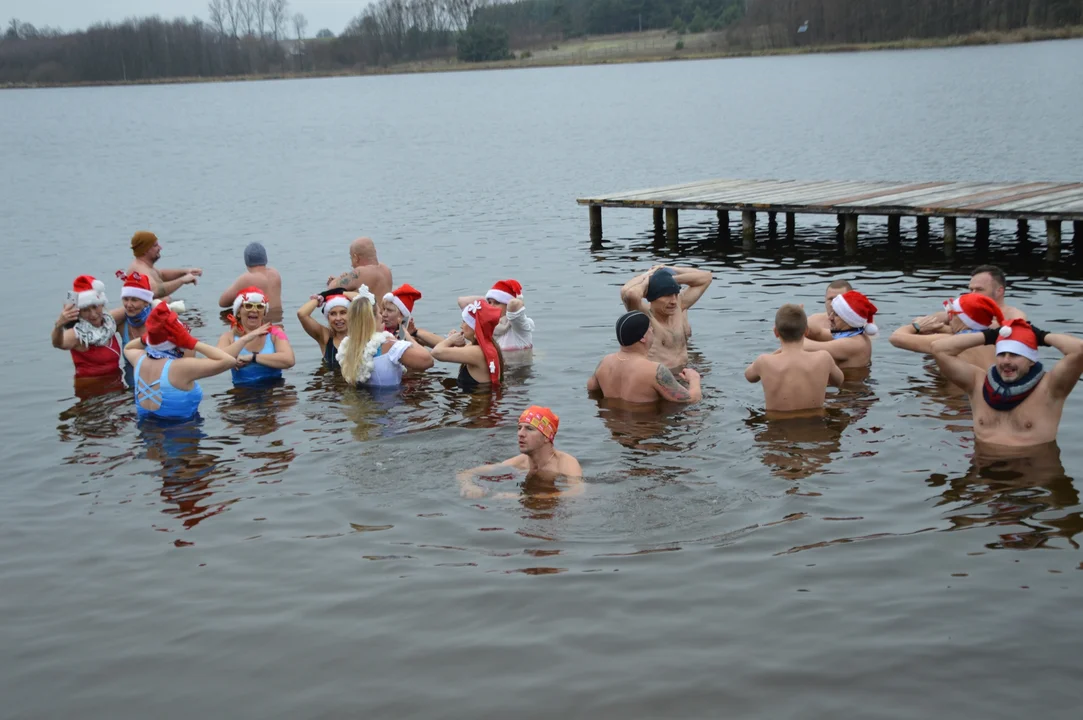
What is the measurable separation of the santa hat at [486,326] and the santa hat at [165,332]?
2.97 meters

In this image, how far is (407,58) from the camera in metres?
153

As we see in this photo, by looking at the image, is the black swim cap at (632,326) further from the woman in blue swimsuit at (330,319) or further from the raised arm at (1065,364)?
the raised arm at (1065,364)

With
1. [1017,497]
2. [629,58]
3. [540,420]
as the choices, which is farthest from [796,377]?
[629,58]

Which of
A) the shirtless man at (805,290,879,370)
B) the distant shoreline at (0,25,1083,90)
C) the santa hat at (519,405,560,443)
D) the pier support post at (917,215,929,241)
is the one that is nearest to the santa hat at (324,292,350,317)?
the santa hat at (519,405,560,443)

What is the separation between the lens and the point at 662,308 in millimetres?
11938

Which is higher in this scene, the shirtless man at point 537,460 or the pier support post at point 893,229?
the pier support post at point 893,229

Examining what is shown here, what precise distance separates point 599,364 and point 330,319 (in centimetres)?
324

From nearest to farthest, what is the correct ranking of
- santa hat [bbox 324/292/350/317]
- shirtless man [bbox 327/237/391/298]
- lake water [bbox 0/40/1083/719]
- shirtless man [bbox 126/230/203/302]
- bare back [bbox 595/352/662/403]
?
lake water [bbox 0/40/1083/719]
bare back [bbox 595/352/662/403]
santa hat [bbox 324/292/350/317]
shirtless man [bbox 327/237/391/298]
shirtless man [bbox 126/230/203/302]

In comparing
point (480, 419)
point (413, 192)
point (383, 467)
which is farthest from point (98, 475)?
point (413, 192)

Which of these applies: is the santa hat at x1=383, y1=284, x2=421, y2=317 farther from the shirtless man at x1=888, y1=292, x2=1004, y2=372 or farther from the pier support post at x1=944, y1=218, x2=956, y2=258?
the pier support post at x1=944, y1=218, x2=956, y2=258

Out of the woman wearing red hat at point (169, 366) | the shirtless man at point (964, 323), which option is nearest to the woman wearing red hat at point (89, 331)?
the woman wearing red hat at point (169, 366)

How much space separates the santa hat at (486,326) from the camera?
12.3 meters

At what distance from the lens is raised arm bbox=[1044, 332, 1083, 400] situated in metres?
8.34

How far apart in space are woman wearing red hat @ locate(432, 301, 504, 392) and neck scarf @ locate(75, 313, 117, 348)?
4.06 meters
